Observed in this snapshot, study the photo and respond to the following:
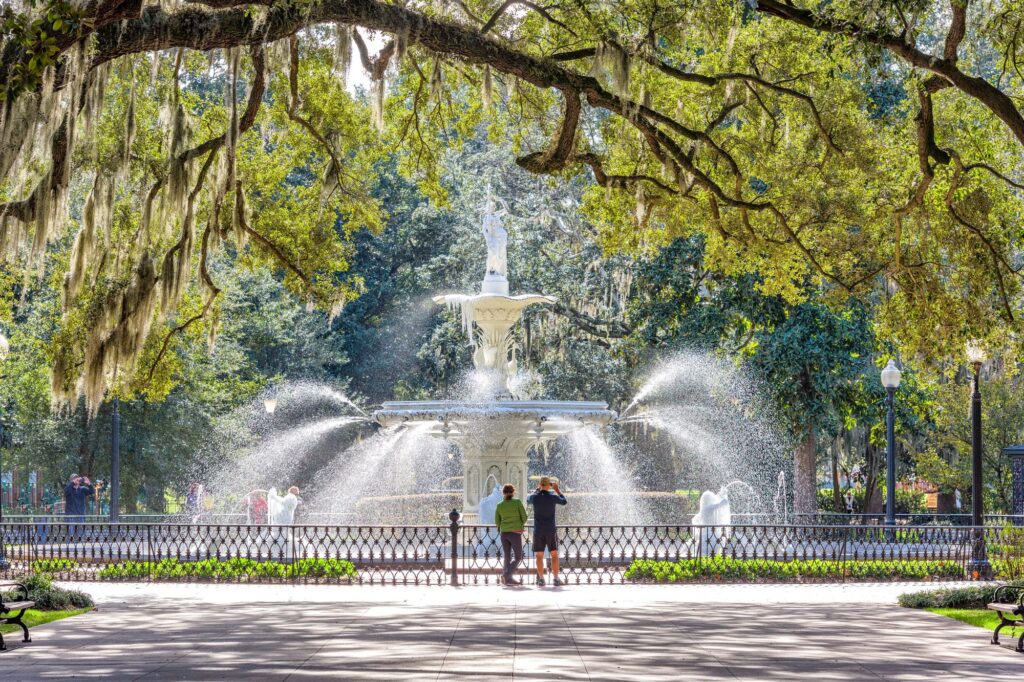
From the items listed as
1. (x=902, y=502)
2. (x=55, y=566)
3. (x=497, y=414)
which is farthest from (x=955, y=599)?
(x=902, y=502)

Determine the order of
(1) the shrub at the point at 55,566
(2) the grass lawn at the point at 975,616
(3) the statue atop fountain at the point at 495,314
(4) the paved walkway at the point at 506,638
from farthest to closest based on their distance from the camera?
1. (3) the statue atop fountain at the point at 495,314
2. (1) the shrub at the point at 55,566
3. (2) the grass lawn at the point at 975,616
4. (4) the paved walkway at the point at 506,638

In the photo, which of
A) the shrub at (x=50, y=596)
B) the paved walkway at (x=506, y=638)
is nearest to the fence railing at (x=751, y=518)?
the paved walkway at (x=506, y=638)

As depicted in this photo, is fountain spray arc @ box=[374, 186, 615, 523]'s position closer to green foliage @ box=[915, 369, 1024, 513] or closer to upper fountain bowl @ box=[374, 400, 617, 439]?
upper fountain bowl @ box=[374, 400, 617, 439]

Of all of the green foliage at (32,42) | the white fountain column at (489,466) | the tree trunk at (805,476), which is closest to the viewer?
the green foliage at (32,42)

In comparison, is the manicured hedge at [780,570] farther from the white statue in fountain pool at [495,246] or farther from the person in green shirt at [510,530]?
the white statue in fountain pool at [495,246]

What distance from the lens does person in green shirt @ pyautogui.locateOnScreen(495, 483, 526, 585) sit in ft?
60.5

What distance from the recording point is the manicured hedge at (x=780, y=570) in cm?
1933

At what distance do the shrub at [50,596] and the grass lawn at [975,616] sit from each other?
9.82 m

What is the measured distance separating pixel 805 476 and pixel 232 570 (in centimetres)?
1876

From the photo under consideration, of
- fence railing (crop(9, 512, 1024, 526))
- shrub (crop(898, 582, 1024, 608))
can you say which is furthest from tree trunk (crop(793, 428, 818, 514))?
shrub (crop(898, 582, 1024, 608))

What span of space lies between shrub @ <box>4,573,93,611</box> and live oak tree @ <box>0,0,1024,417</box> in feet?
8.02

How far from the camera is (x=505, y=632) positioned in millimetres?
12695

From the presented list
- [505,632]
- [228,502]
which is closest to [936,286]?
[505,632]

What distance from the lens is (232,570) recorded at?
63.9ft
